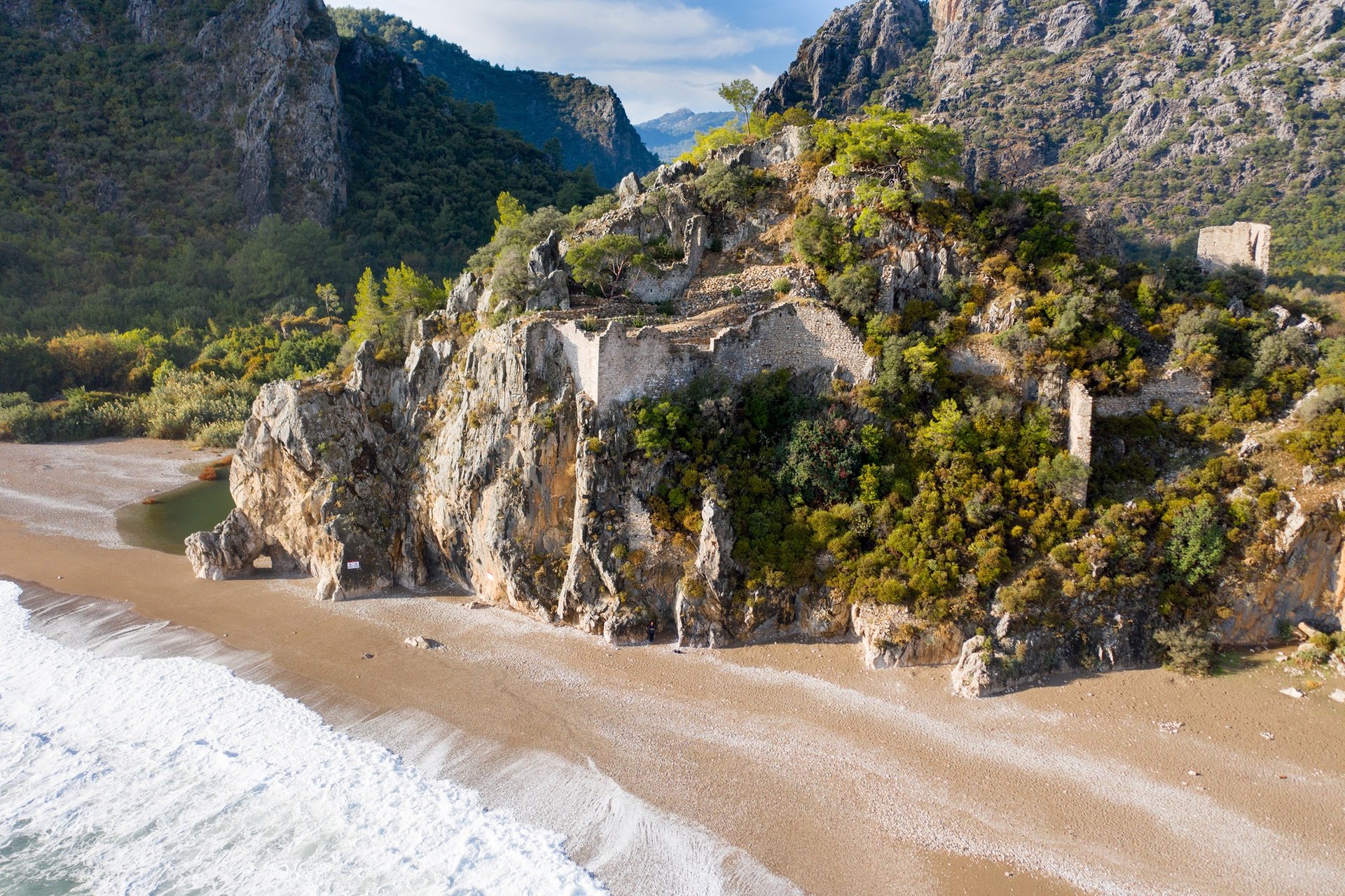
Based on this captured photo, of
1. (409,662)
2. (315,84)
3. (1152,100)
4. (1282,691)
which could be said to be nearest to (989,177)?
(1282,691)

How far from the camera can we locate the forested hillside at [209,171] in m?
54.0

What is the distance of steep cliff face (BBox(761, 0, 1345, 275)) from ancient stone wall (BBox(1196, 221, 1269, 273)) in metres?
15.3

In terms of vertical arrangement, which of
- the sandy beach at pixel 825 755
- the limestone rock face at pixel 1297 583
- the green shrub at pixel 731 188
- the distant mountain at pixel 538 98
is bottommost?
the sandy beach at pixel 825 755

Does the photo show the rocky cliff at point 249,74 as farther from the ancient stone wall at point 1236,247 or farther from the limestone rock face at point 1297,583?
the limestone rock face at point 1297,583

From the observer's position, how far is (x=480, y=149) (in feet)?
219

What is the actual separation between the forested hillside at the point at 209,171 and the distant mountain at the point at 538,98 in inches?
2113

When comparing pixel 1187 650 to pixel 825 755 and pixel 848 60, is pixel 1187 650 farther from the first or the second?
pixel 848 60

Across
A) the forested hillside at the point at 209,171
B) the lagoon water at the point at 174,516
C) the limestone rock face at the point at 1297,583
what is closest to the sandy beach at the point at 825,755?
the limestone rock face at the point at 1297,583

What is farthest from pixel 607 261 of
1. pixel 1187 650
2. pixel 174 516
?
pixel 174 516

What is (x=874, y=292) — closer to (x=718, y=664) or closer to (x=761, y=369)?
(x=761, y=369)

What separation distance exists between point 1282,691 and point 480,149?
231 feet

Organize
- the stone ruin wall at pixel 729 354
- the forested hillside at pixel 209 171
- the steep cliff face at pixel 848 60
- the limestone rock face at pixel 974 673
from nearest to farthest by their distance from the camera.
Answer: the limestone rock face at pixel 974 673
the stone ruin wall at pixel 729 354
the forested hillside at pixel 209 171
the steep cliff face at pixel 848 60

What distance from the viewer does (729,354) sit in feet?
66.4

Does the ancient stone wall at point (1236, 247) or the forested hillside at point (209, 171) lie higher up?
the forested hillside at point (209, 171)
